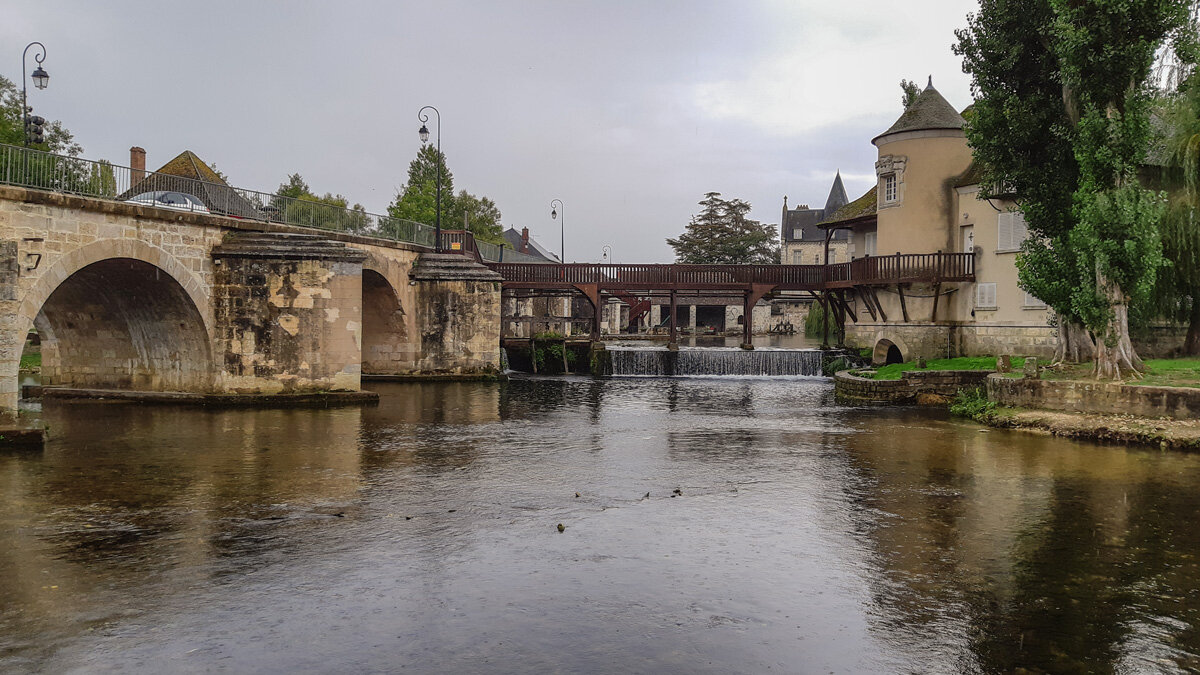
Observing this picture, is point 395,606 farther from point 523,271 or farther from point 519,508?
point 523,271

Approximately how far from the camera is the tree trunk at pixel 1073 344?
62.7 ft

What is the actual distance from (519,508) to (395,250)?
1778 cm

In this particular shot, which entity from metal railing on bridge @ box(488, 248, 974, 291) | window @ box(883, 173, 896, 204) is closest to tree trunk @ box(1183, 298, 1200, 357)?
window @ box(883, 173, 896, 204)

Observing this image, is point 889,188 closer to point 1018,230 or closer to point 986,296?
point 1018,230

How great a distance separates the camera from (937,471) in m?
11.8

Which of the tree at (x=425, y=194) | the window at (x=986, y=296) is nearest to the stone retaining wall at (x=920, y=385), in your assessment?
the window at (x=986, y=296)

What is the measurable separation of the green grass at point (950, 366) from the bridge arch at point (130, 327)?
16.7 meters

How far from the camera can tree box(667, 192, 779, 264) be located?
244 feet

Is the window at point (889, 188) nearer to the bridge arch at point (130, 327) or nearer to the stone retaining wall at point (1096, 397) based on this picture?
the stone retaining wall at point (1096, 397)

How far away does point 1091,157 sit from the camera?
54.3 feet

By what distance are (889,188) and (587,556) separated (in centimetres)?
2488

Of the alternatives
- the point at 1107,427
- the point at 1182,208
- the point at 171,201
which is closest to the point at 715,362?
the point at 1182,208

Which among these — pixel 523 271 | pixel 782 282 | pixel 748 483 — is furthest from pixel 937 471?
pixel 523 271

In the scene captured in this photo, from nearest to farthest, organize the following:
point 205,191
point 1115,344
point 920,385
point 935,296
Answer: point 1115,344
point 205,191
point 920,385
point 935,296
